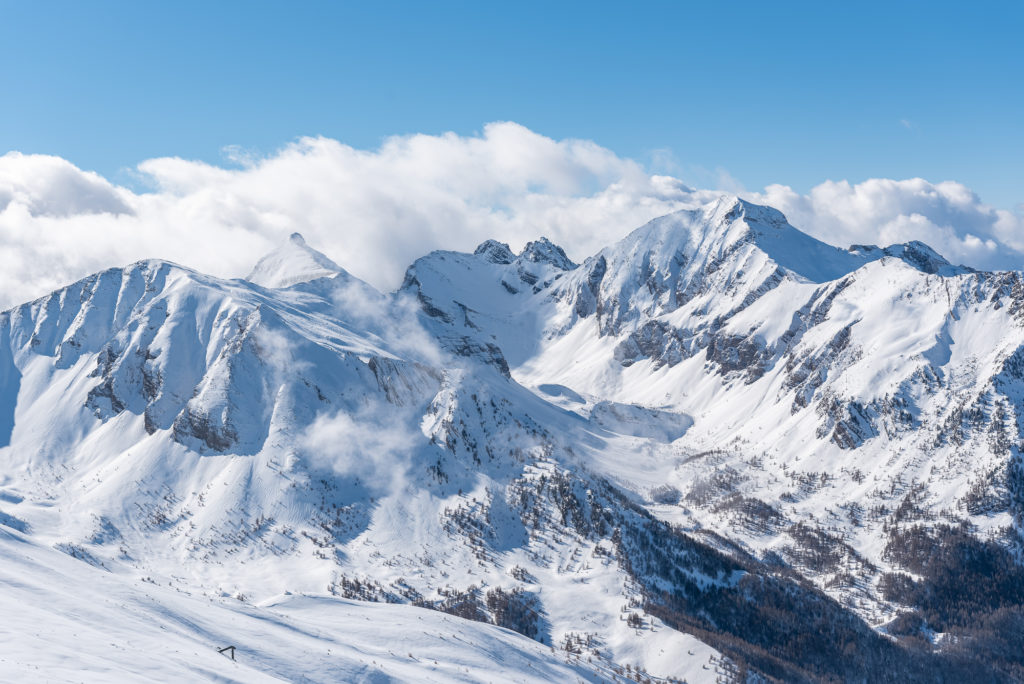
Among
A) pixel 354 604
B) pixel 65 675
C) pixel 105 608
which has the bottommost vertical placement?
pixel 354 604

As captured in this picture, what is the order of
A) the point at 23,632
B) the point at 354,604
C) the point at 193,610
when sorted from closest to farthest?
the point at 23,632 < the point at 193,610 < the point at 354,604

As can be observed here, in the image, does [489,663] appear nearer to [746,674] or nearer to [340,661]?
[340,661]

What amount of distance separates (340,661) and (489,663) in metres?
37.9

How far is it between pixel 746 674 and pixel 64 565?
15893cm

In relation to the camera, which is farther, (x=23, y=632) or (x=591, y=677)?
(x=591, y=677)

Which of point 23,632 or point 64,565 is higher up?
point 23,632

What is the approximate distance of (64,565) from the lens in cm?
13000

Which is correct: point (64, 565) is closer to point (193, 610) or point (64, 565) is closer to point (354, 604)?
point (193, 610)

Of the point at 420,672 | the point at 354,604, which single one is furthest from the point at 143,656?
the point at 354,604

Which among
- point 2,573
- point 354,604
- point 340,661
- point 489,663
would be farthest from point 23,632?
point 354,604

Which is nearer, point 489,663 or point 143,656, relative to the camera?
point 143,656

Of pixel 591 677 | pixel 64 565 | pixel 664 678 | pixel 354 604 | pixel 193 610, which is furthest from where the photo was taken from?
pixel 664 678

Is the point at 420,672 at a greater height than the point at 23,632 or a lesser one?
lesser

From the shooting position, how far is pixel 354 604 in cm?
17338
